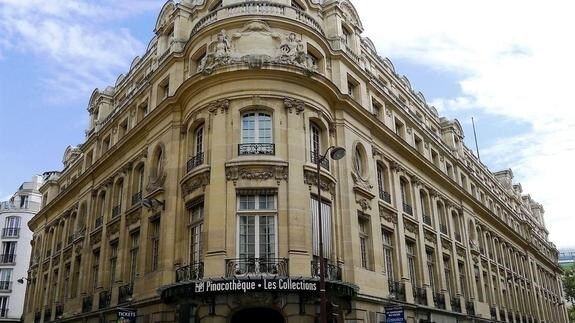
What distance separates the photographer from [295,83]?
2159cm

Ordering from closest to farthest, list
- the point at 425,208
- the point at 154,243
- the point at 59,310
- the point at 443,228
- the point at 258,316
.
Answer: the point at 258,316 → the point at 154,243 → the point at 425,208 → the point at 443,228 → the point at 59,310

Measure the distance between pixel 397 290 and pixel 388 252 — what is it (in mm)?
1993

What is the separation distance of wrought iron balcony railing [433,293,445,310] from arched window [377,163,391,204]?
20.1 ft

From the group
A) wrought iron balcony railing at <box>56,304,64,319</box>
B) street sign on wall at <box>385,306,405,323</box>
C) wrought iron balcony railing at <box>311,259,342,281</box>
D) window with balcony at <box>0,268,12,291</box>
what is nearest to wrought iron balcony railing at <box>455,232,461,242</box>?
street sign on wall at <box>385,306,405,323</box>

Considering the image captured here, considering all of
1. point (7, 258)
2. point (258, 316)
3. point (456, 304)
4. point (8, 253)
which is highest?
point (8, 253)

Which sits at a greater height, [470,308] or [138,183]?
[138,183]

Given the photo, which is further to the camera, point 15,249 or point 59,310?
point 15,249

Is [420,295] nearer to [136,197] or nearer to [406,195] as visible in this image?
[406,195]

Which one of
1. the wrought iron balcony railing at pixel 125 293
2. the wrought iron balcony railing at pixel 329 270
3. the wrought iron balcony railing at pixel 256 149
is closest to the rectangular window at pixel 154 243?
the wrought iron balcony railing at pixel 125 293

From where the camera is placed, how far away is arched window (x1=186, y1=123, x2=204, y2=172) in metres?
21.8

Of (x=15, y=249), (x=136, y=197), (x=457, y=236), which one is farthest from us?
(x=15, y=249)

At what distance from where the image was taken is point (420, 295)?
85.7ft

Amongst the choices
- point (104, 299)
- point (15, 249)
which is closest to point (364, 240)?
point (104, 299)

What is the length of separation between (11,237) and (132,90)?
1497 inches
